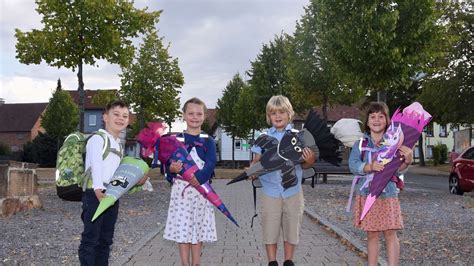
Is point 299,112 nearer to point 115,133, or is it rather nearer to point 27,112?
point 115,133

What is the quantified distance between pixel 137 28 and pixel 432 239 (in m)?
12.2

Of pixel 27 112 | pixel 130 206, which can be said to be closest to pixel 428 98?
pixel 130 206

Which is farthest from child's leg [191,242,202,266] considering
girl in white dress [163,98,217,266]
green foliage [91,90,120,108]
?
green foliage [91,90,120,108]

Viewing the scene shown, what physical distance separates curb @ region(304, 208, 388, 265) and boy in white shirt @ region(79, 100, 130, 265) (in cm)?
312

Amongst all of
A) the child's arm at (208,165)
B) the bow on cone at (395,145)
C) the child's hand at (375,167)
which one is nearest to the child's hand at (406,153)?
the bow on cone at (395,145)

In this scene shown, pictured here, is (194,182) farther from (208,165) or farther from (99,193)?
(99,193)

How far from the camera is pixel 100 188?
4.85m

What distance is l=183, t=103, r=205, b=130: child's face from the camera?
541cm

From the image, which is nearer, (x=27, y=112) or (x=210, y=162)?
(x=210, y=162)

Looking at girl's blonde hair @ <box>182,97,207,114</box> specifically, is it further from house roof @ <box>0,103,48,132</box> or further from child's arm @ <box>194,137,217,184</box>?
house roof @ <box>0,103,48,132</box>

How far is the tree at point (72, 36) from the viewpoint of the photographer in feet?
52.7

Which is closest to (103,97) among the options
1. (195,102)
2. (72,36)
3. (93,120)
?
(72,36)

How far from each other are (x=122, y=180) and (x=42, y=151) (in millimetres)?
48164

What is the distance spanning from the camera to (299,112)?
111ft
